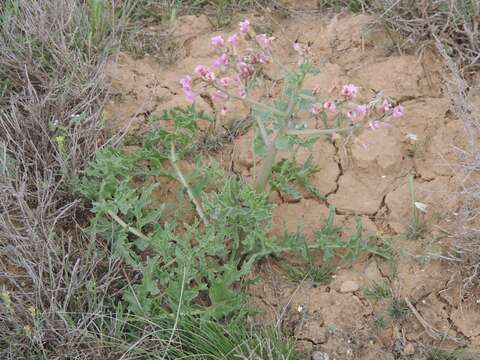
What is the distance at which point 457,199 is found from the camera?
2672 mm

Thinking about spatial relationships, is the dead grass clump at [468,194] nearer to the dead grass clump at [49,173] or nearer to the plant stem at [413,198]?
the plant stem at [413,198]

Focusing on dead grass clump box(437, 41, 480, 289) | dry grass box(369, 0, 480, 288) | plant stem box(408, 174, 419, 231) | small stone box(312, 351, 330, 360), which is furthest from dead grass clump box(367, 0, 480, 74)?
small stone box(312, 351, 330, 360)

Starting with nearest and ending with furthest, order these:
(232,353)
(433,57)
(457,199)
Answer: (232,353) → (457,199) → (433,57)

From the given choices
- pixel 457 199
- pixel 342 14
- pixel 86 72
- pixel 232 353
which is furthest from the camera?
pixel 342 14

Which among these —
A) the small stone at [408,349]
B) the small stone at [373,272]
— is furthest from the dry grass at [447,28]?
the small stone at [408,349]

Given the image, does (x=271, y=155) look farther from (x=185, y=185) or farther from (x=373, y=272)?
(x=373, y=272)

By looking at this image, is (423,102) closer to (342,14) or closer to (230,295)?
(342,14)

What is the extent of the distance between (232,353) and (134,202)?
67cm

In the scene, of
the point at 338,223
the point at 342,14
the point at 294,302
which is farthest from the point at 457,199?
the point at 342,14

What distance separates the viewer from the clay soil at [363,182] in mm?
2408

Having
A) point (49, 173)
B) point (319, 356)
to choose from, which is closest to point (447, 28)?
point (319, 356)

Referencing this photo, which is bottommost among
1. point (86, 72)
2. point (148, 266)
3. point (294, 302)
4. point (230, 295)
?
→ point (294, 302)

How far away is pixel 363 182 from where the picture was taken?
2.84 metres

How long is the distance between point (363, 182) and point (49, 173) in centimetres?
132
